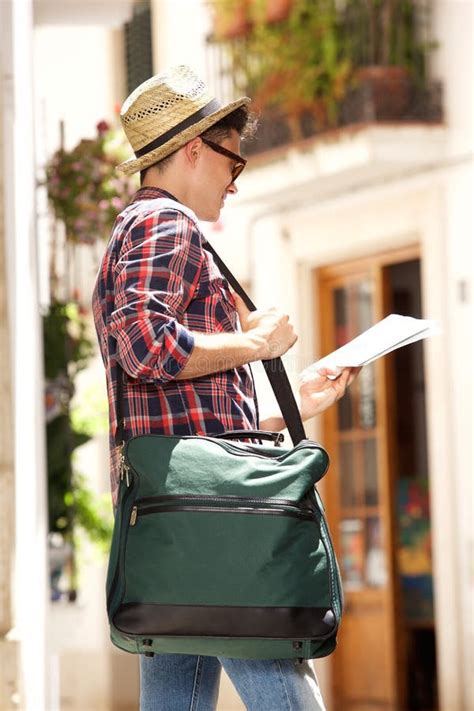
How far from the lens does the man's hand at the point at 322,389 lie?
9.05ft

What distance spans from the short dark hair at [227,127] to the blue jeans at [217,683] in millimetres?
880

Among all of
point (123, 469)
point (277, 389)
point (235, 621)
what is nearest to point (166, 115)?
point (277, 389)

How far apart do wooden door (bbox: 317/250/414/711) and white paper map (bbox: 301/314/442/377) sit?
7.01 m

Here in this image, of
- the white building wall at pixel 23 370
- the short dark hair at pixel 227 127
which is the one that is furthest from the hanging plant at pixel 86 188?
the short dark hair at pixel 227 127

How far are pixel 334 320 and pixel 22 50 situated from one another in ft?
18.2

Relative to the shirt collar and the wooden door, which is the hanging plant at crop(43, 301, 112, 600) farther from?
the wooden door

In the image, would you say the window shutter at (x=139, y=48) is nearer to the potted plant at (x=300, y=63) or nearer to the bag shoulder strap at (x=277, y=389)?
the potted plant at (x=300, y=63)

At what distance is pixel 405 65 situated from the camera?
9242 mm

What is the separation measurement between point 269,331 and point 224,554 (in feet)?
1.31

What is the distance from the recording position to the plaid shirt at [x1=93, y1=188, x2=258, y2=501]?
2.44 meters

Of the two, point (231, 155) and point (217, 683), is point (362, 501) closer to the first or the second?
point (217, 683)

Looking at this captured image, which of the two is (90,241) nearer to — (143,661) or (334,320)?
(143,661)

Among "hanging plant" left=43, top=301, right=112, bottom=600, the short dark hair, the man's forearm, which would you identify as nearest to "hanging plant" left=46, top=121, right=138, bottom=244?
"hanging plant" left=43, top=301, right=112, bottom=600

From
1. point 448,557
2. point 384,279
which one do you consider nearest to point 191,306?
point 448,557
